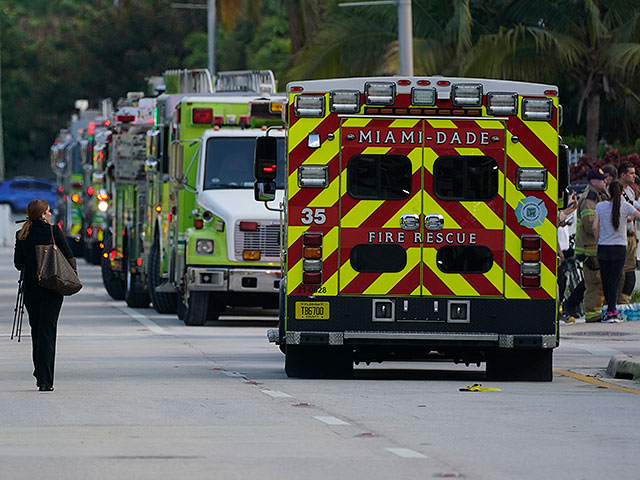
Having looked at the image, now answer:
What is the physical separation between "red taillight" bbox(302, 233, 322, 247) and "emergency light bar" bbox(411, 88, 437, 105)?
1417mm

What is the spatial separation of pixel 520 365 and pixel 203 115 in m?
8.94

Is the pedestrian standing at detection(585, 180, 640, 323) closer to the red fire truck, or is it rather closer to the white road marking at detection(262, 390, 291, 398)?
the red fire truck

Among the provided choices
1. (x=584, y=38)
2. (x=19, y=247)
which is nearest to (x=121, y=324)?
(x=19, y=247)

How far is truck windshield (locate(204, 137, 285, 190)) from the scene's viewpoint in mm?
23609

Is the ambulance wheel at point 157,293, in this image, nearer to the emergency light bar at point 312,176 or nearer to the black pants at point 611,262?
the black pants at point 611,262

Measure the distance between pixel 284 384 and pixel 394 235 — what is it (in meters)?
1.60

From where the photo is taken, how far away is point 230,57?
70375 millimetres

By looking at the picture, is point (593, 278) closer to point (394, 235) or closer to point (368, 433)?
point (394, 235)

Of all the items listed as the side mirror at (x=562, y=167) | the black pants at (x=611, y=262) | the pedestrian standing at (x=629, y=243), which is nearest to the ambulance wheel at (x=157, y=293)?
the pedestrian standing at (x=629, y=243)

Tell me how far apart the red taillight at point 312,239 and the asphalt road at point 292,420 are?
121 centimetres

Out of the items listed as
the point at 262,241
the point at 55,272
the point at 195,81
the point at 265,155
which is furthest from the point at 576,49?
the point at 55,272

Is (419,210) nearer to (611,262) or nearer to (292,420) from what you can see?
(292,420)

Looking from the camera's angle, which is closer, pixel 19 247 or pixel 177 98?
pixel 19 247

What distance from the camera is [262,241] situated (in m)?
23.1
